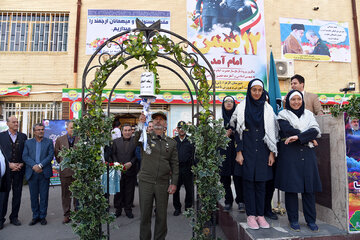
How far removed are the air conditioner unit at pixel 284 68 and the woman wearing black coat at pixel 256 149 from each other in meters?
6.76

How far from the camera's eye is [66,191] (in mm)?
4344

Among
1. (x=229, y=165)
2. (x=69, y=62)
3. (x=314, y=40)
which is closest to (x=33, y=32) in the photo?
(x=69, y=62)

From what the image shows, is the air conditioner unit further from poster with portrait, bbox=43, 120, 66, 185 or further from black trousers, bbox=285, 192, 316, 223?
poster with portrait, bbox=43, 120, 66, 185

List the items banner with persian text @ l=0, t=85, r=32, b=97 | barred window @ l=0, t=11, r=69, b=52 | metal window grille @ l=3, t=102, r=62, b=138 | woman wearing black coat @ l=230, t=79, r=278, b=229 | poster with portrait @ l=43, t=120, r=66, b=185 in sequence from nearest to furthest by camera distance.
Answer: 1. woman wearing black coat @ l=230, t=79, r=278, b=229
2. poster with portrait @ l=43, t=120, r=66, b=185
3. banner with persian text @ l=0, t=85, r=32, b=97
4. metal window grille @ l=3, t=102, r=62, b=138
5. barred window @ l=0, t=11, r=69, b=52

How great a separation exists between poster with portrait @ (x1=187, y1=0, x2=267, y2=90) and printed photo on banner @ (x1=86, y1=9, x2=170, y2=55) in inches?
64.2

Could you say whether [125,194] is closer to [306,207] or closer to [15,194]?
[15,194]

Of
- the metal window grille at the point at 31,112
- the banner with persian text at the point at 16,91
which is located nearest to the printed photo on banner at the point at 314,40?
the metal window grille at the point at 31,112

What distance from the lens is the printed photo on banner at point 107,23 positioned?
884 cm

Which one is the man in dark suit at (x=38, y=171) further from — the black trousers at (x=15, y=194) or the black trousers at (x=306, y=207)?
the black trousers at (x=306, y=207)

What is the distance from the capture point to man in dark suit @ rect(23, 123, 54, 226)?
4266 mm

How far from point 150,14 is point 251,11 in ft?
13.5

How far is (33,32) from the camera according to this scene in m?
9.07

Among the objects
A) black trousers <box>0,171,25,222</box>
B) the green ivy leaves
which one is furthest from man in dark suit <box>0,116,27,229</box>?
the green ivy leaves

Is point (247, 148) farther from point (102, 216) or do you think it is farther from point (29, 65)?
point (29, 65)
